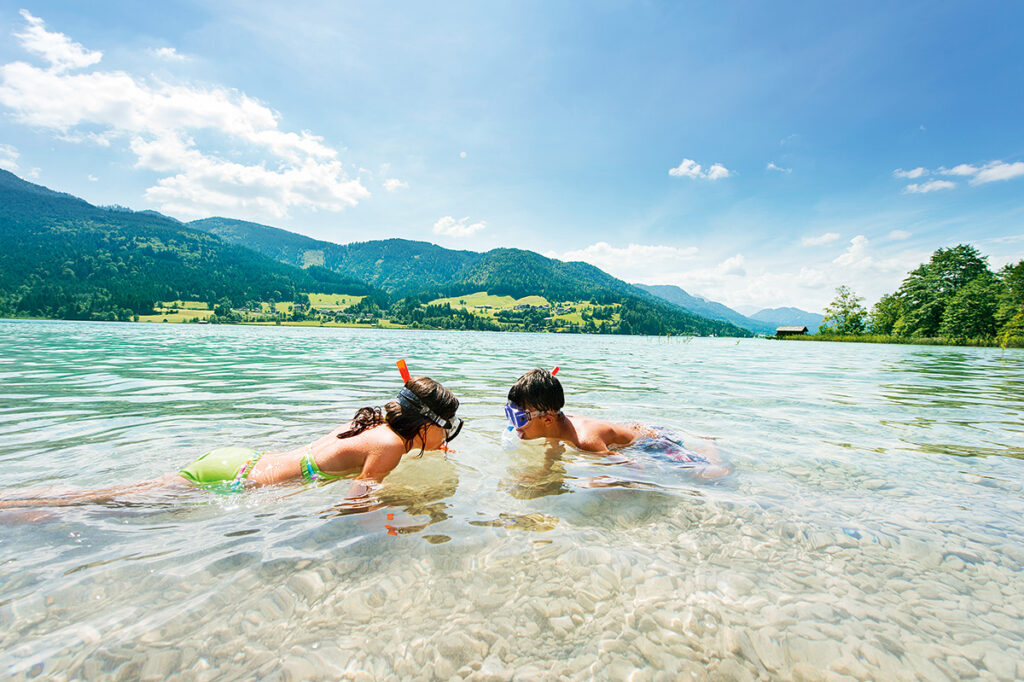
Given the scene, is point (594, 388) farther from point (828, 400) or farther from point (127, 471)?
point (127, 471)

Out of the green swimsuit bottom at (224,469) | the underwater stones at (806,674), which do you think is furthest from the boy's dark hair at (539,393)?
the underwater stones at (806,674)

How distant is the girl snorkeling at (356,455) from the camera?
495 cm

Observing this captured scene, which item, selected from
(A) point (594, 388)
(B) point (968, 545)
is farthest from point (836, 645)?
(A) point (594, 388)

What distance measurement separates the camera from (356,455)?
5191mm

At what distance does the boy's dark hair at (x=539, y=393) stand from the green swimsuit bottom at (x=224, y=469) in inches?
114

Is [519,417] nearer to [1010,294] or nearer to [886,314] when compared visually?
[1010,294]

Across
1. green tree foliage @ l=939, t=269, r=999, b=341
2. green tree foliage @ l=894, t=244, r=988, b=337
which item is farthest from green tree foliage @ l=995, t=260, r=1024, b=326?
green tree foliage @ l=894, t=244, r=988, b=337

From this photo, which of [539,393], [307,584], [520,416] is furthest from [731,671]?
[520,416]

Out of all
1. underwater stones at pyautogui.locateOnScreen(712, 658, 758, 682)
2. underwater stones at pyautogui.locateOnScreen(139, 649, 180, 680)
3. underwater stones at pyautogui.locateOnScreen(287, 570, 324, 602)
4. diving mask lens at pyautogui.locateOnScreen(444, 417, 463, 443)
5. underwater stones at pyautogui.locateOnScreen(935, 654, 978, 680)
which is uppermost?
diving mask lens at pyautogui.locateOnScreen(444, 417, 463, 443)

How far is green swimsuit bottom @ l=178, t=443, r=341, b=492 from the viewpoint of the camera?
4.93 metres

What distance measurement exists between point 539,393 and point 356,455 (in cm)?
248

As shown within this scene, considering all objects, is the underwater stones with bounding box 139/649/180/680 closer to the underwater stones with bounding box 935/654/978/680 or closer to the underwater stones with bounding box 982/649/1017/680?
the underwater stones with bounding box 935/654/978/680

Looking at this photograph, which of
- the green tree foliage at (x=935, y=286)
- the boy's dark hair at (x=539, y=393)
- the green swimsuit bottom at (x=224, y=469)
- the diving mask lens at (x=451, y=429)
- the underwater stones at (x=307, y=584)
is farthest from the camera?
the green tree foliage at (x=935, y=286)

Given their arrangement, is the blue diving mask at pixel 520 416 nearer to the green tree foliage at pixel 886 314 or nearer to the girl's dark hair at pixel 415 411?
the girl's dark hair at pixel 415 411
